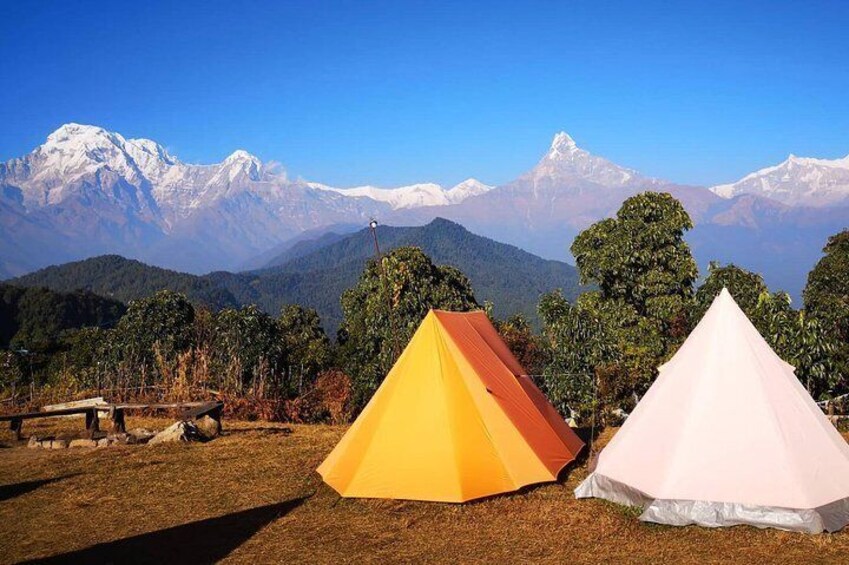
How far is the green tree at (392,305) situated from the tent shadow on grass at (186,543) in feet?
50.0

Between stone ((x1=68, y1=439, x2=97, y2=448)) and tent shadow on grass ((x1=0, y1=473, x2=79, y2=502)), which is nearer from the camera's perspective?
tent shadow on grass ((x1=0, y1=473, x2=79, y2=502))

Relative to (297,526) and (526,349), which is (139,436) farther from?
(526,349)

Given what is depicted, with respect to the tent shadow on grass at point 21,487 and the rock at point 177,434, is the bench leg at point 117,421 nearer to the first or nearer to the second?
the rock at point 177,434

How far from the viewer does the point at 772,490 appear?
29.6ft

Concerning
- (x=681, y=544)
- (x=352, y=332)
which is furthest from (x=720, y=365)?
(x=352, y=332)

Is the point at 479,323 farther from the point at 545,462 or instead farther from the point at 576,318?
the point at 576,318

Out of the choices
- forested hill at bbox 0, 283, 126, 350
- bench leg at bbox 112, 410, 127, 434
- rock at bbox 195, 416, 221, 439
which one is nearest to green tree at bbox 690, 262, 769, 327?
rock at bbox 195, 416, 221, 439

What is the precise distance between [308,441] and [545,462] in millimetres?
5809

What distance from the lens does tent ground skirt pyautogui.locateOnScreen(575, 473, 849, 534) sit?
8711 millimetres

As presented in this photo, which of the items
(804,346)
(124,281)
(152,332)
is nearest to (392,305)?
(152,332)

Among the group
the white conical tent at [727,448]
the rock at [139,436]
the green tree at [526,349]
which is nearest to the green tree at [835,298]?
the white conical tent at [727,448]

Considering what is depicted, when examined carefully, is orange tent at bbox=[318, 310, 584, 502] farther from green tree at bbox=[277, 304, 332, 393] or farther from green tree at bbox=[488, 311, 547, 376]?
green tree at bbox=[277, 304, 332, 393]

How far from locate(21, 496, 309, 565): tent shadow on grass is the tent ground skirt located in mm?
5257

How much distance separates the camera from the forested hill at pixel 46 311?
85269mm
